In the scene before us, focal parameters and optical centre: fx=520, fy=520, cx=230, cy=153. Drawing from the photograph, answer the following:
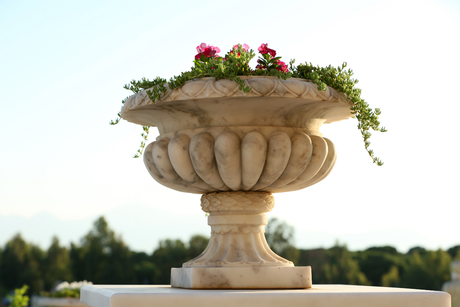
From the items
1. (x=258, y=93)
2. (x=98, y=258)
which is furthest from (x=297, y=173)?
(x=98, y=258)

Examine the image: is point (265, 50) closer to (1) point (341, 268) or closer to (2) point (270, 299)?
(2) point (270, 299)

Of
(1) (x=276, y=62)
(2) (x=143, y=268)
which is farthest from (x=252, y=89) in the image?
(2) (x=143, y=268)

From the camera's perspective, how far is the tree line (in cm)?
2728

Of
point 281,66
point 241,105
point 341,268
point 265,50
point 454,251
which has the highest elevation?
point 265,50

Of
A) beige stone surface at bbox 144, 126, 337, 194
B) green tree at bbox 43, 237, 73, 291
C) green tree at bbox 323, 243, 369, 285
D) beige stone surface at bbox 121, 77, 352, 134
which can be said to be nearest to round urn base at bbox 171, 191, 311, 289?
beige stone surface at bbox 144, 126, 337, 194

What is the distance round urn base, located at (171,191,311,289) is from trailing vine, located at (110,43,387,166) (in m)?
Result: 0.89

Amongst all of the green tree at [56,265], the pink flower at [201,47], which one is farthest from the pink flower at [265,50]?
the green tree at [56,265]

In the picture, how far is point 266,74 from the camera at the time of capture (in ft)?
11.7

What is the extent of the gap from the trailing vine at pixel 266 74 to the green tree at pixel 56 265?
85.3 feet

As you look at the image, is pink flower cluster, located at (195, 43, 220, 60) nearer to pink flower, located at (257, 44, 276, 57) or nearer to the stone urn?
pink flower, located at (257, 44, 276, 57)

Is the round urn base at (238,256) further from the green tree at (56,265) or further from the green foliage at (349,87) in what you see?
the green tree at (56,265)

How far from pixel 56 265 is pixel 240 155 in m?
26.6

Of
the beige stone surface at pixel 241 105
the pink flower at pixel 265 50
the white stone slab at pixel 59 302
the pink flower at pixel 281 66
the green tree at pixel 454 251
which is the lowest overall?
the white stone slab at pixel 59 302

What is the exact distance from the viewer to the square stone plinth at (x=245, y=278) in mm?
3508
